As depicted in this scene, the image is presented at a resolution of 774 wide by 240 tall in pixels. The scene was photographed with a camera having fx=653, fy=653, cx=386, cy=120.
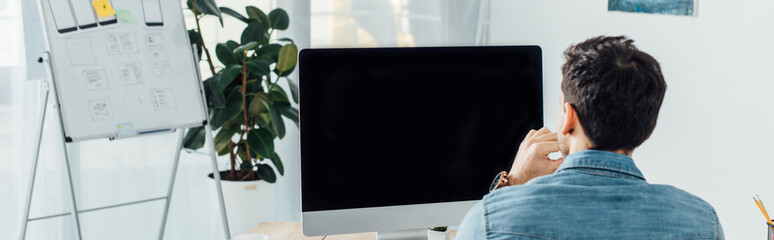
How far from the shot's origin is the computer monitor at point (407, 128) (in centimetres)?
123

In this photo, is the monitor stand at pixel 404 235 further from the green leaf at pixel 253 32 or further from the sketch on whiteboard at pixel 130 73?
the green leaf at pixel 253 32

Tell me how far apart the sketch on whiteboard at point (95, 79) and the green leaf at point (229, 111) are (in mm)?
491

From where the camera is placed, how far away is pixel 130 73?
2.36 metres

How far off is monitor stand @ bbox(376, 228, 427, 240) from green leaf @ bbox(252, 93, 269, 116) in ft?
4.91

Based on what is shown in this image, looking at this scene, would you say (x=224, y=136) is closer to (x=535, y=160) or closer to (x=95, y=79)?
(x=95, y=79)

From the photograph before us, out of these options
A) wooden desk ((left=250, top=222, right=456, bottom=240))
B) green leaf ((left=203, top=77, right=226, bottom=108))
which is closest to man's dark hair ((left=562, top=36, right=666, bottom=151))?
wooden desk ((left=250, top=222, right=456, bottom=240))

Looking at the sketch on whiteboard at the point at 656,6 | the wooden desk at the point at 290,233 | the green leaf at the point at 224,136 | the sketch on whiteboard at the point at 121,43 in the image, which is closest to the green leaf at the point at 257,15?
the green leaf at the point at 224,136

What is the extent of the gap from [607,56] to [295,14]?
2.49 meters

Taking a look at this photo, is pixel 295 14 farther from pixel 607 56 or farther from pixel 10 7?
pixel 607 56

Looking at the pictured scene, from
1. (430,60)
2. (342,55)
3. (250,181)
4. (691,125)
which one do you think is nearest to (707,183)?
(691,125)

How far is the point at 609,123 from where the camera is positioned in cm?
90

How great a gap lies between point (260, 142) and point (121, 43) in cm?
70

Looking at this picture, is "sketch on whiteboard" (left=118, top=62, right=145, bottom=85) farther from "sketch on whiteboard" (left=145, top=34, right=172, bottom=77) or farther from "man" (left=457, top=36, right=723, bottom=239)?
"man" (left=457, top=36, right=723, bottom=239)

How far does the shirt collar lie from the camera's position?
897mm
